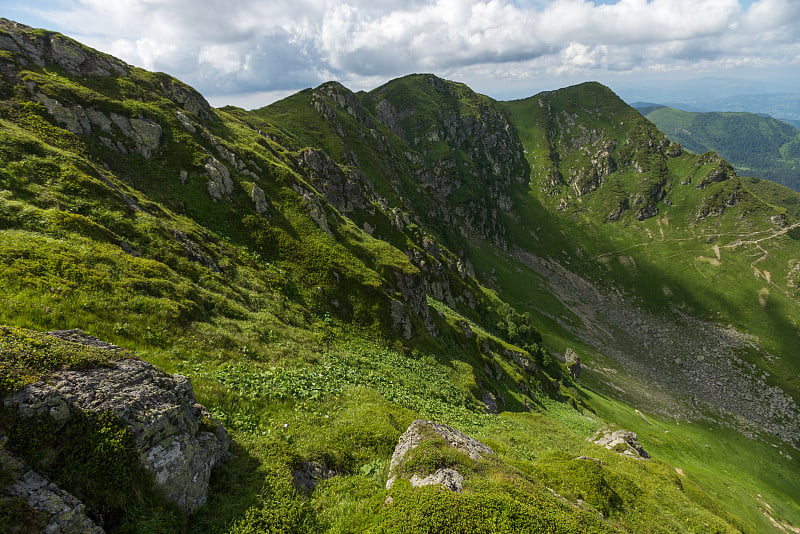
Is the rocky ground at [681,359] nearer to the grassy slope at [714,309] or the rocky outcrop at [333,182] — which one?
the grassy slope at [714,309]

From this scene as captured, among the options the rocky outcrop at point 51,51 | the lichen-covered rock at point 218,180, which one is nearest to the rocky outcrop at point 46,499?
the lichen-covered rock at point 218,180

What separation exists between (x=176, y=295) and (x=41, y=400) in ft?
51.0

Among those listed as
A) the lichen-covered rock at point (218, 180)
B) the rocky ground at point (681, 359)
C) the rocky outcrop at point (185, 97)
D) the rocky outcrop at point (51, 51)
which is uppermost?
the rocky outcrop at point (51, 51)

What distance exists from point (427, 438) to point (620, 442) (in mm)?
33703

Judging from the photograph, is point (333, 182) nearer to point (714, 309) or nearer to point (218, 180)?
point (218, 180)

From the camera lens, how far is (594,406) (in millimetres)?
76125

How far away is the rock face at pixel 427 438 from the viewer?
12.5 meters

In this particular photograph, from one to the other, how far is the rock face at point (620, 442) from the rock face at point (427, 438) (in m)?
27.6

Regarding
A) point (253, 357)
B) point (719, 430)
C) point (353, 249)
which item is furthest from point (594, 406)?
point (253, 357)

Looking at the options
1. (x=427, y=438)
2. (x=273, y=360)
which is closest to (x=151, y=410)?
(x=427, y=438)

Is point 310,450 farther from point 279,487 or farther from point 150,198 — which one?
point 150,198

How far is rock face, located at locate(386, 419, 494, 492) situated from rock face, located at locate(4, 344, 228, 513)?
290 inches

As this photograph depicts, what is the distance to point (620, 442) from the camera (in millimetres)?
35938

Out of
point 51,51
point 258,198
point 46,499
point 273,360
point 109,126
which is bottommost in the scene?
point 273,360
